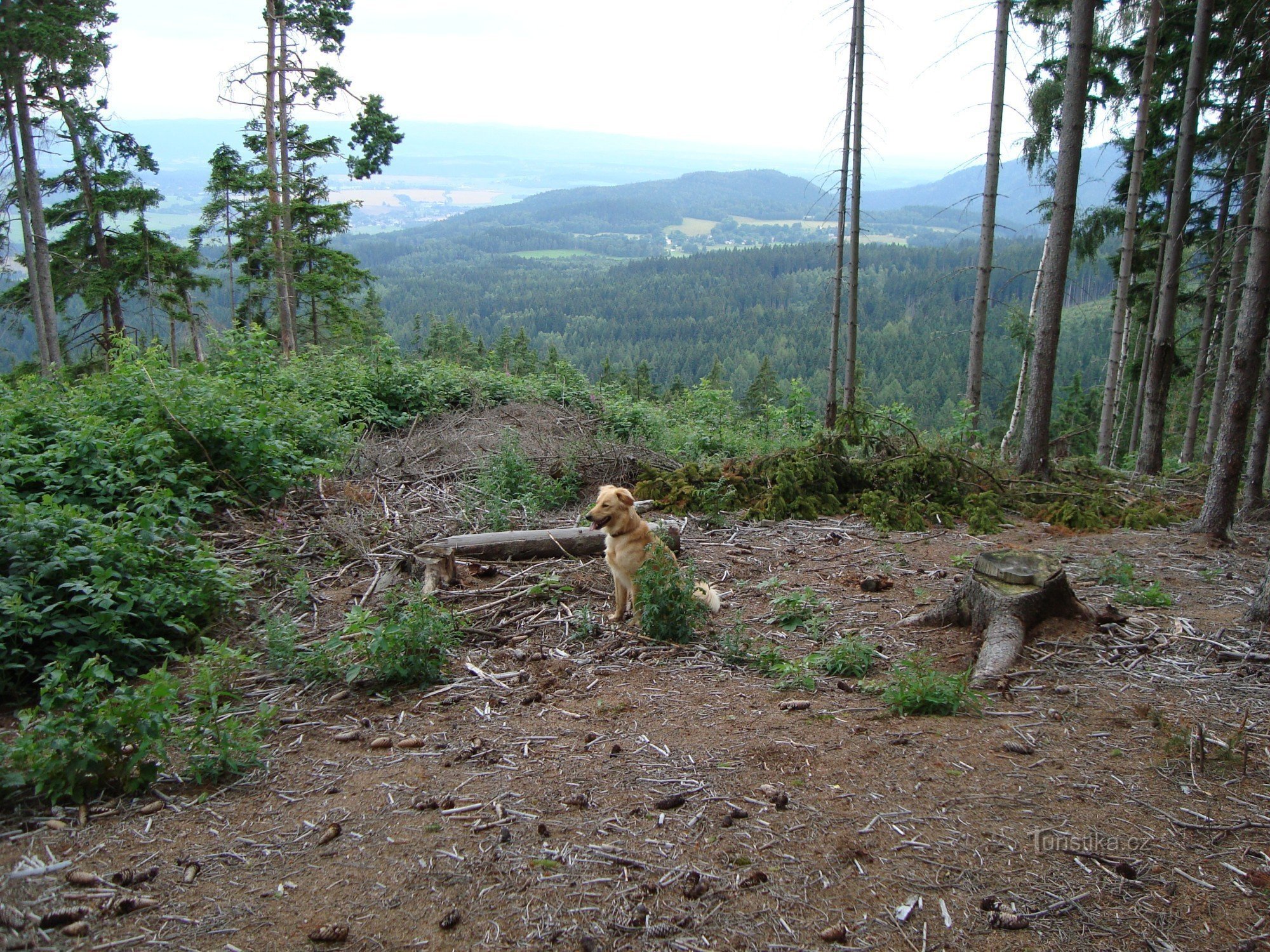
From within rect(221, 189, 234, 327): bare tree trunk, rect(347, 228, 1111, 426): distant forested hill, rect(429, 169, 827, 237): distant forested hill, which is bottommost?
rect(347, 228, 1111, 426): distant forested hill

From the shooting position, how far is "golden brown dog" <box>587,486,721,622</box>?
18.7ft

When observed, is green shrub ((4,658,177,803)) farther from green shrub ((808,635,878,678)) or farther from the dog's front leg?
green shrub ((808,635,878,678))

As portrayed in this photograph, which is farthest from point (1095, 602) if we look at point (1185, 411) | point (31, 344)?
point (31, 344)

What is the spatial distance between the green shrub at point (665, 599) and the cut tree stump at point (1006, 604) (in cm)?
171

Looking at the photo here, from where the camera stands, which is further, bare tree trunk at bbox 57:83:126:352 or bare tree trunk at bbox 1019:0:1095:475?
bare tree trunk at bbox 57:83:126:352

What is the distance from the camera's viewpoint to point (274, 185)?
20219 mm

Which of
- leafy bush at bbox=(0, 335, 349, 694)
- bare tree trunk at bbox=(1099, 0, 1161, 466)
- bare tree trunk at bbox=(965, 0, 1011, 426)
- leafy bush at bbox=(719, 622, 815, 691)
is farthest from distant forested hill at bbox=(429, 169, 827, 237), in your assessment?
leafy bush at bbox=(719, 622, 815, 691)

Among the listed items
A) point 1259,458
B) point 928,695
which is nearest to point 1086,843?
point 928,695

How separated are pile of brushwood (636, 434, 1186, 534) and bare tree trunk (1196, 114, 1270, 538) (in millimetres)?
961

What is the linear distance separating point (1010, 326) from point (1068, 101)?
15.8m

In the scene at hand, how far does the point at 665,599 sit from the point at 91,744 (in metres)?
3.43

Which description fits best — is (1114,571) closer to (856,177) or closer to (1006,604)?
(1006,604)

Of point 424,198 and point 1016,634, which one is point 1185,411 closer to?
point 1016,634

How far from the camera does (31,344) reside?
6041 centimetres
